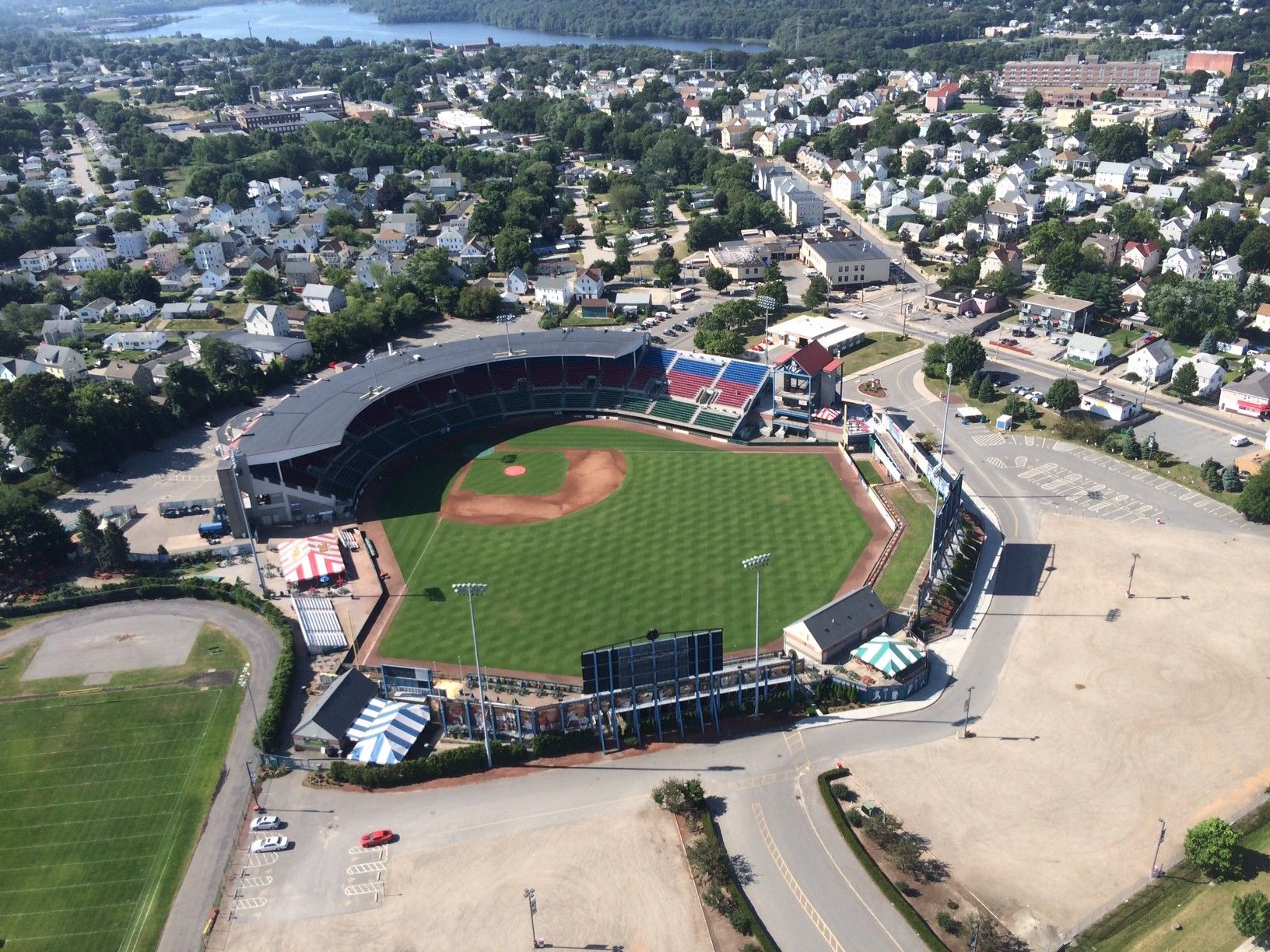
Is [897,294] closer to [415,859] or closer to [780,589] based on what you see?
[780,589]

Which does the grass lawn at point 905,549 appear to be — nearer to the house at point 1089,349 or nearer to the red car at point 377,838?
the red car at point 377,838

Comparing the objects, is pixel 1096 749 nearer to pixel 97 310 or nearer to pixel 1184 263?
pixel 1184 263

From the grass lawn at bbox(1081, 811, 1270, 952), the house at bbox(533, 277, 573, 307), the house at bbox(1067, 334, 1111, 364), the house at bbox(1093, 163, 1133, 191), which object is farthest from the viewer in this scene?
the house at bbox(1093, 163, 1133, 191)

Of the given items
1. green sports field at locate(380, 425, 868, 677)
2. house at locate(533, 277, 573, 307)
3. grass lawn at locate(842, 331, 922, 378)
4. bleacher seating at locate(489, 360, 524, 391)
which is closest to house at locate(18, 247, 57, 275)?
house at locate(533, 277, 573, 307)

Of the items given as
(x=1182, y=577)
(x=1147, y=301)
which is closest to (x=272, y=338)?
(x=1182, y=577)

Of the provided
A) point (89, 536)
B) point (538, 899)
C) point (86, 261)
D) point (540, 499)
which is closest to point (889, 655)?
point (538, 899)

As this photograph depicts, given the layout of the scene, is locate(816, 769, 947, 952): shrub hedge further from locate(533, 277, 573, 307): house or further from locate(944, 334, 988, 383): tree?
locate(533, 277, 573, 307): house

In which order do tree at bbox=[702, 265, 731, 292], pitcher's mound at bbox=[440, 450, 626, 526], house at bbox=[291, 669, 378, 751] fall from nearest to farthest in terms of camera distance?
house at bbox=[291, 669, 378, 751]
pitcher's mound at bbox=[440, 450, 626, 526]
tree at bbox=[702, 265, 731, 292]
